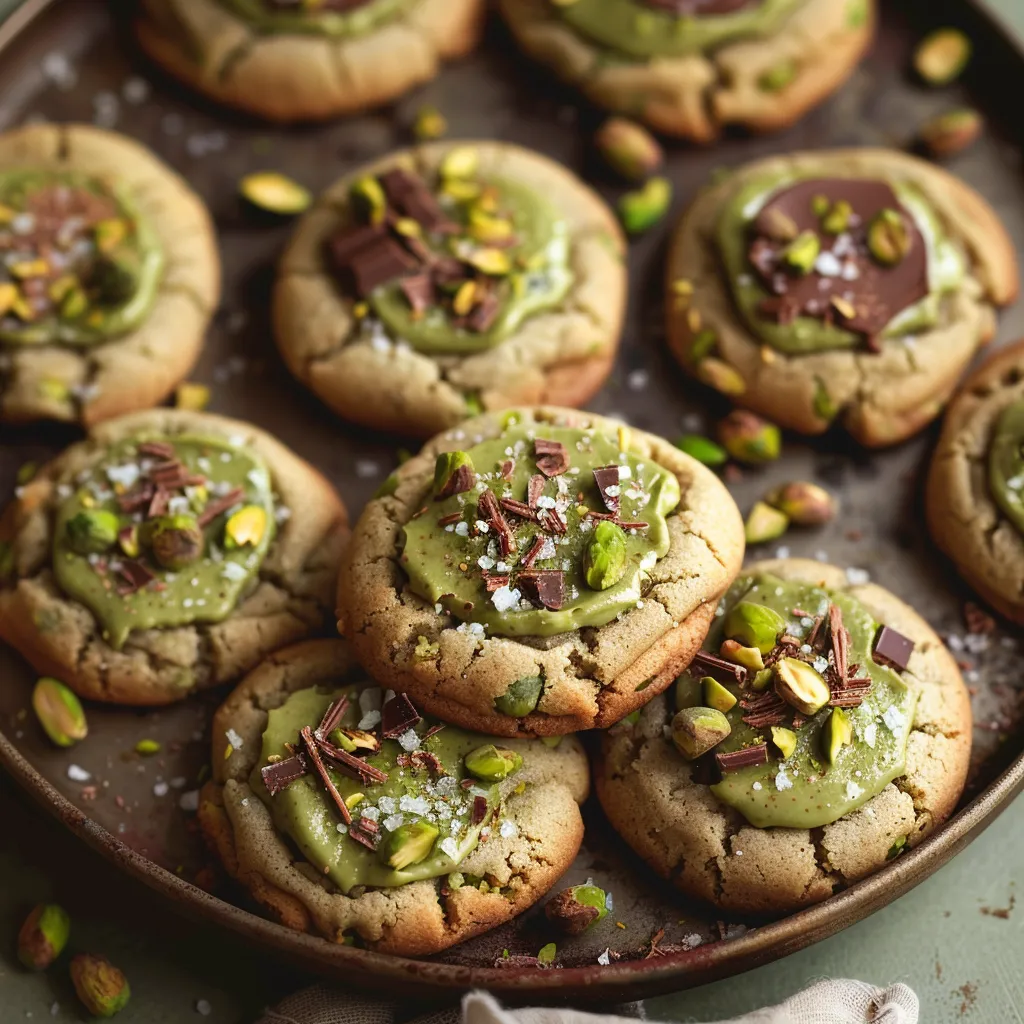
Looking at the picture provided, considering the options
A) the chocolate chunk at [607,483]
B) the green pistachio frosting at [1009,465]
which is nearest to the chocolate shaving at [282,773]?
the chocolate chunk at [607,483]

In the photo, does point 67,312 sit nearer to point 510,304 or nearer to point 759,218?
point 510,304

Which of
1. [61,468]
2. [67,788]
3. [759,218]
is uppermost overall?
[759,218]

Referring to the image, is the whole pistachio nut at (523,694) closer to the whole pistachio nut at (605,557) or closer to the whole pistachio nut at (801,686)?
the whole pistachio nut at (605,557)

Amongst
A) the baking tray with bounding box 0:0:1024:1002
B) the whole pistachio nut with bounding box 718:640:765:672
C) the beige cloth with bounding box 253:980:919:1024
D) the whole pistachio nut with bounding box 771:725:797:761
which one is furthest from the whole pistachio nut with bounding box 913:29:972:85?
the beige cloth with bounding box 253:980:919:1024

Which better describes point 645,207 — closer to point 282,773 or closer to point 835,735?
point 835,735

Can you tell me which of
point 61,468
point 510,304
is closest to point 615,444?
point 510,304

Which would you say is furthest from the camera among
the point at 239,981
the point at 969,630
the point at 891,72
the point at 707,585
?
the point at 891,72

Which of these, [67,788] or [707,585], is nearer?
[707,585]
